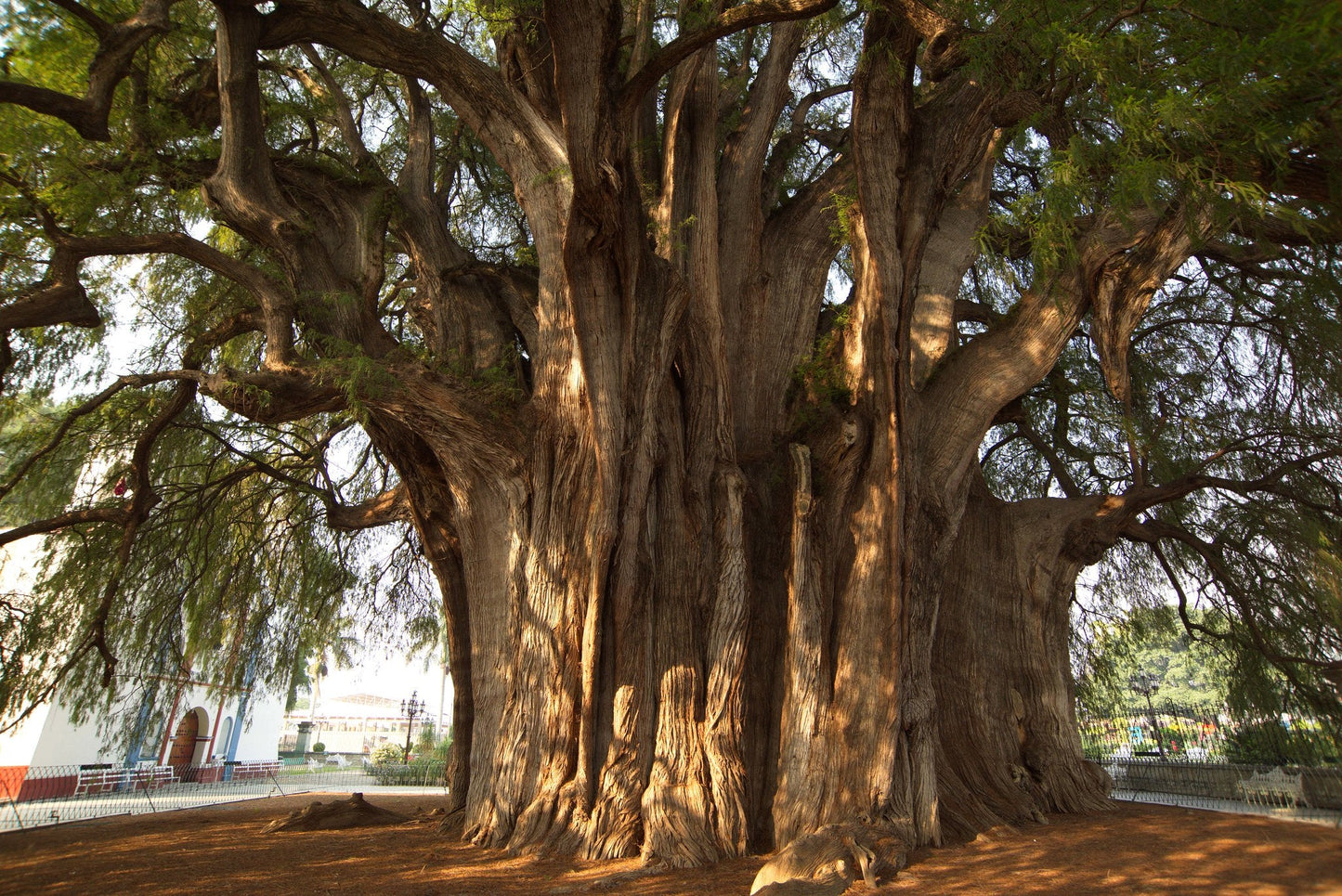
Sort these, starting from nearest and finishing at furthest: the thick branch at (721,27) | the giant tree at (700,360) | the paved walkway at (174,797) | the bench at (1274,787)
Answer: the thick branch at (721,27)
the giant tree at (700,360)
the bench at (1274,787)
the paved walkway at (174,797)

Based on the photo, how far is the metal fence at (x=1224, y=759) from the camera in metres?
8.45

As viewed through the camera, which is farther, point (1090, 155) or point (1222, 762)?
point (1222, 762)

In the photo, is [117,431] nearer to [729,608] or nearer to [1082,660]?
[729,608]

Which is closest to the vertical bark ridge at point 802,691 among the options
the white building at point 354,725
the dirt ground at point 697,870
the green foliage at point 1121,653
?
the dirt ground at point 697,870

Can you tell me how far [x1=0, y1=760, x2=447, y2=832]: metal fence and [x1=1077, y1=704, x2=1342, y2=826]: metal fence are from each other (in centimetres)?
1218

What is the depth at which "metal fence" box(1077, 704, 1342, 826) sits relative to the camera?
333 inches

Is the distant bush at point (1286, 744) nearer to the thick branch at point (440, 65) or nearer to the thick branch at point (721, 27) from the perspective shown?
the thick branch at point (721, 27)

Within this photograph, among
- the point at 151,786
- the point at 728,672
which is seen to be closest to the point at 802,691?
the point at 728,672

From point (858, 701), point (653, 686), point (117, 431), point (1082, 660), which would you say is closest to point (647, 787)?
point (653, 686)

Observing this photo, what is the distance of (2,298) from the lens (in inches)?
223

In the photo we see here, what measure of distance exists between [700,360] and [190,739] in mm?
19327

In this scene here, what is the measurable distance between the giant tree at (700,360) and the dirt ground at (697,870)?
38cm

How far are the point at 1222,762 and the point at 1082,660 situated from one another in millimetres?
3815

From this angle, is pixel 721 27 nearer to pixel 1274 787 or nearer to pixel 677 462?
pixel 677 462
